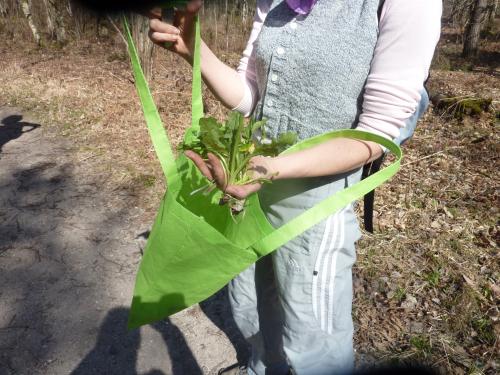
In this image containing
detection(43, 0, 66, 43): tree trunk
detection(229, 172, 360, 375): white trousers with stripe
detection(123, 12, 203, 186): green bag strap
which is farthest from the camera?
detection(43, 0, 66, 43): tree trunk

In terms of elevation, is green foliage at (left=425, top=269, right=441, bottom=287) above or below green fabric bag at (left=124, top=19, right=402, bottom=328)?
below

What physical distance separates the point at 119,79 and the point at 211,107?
191cm

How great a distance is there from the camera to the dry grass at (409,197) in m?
2.16

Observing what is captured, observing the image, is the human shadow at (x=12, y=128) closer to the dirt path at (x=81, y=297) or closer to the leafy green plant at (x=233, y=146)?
the dirt path at (x=81, y=297)

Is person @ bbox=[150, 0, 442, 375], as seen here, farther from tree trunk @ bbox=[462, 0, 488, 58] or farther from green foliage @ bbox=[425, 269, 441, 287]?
tree trunk @ bbox=[462, 0, 488, 58]

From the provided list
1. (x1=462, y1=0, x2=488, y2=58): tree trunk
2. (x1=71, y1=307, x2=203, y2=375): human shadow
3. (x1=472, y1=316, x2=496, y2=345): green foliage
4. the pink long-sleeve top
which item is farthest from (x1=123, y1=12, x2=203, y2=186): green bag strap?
(x1=462, y1=0, x2=488, y2=58): tree trunk

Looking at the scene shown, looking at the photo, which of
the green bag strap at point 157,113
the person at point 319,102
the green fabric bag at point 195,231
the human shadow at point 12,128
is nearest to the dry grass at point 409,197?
the human shadow at point 12,128

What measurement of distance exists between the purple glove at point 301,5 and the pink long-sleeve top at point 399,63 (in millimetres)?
200

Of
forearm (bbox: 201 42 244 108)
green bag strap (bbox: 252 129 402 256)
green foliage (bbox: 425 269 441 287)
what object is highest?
forearm (bbox: 201 42 244 108)

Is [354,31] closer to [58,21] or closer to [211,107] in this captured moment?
[211,107]

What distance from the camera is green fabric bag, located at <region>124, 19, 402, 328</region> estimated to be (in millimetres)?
924

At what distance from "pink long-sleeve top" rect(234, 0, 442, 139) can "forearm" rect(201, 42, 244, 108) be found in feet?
1.47

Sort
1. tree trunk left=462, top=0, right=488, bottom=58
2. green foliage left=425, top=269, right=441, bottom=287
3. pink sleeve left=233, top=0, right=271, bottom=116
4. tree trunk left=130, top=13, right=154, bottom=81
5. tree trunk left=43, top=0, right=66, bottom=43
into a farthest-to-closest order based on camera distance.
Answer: tree trunk left=462, top=0, right=488, bottom=58, tree trunk left=43, top=0, right=66, bottom=43, tree trunk left=130, top=13, right=154, bottom=81, green foliage left=425, top=269, right=441, bottom=287, pink sleeve left=233, top=0, right=271, bottom=116

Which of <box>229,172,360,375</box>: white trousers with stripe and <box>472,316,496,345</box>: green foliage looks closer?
<box>229,172,360,375</box>: white trousers with stripe
